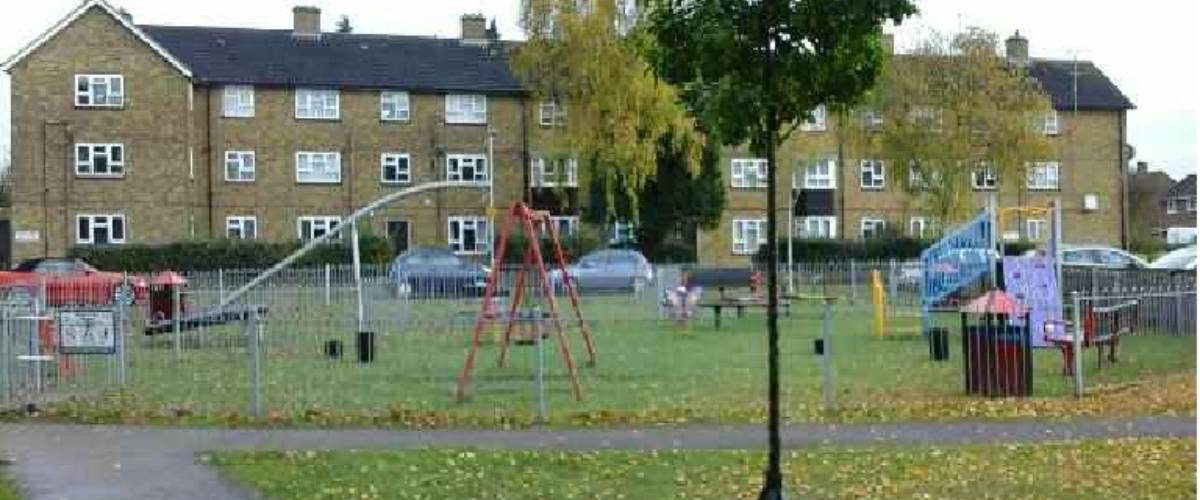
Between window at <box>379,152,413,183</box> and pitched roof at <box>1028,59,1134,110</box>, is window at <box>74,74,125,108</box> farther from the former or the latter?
pitched roof at <box>1028,59,1134,110</box>

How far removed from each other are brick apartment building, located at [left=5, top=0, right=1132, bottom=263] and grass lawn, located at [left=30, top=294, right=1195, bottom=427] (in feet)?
88.2

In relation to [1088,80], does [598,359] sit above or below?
below

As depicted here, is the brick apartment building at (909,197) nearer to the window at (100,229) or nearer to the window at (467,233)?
the window at (467,233)

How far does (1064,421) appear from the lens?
16203 mm

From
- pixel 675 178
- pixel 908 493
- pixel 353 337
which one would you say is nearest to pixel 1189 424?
pixel 908 493

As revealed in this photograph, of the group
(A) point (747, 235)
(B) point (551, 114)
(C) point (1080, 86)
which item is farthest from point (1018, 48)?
(B) point (551, 114)

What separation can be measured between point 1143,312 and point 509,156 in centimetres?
3972

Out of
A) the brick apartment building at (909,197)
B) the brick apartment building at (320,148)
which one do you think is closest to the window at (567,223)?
the brick apartment building at (320,148)

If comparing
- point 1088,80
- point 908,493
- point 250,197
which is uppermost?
point 1088,80

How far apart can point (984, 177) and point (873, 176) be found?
720 centimetres

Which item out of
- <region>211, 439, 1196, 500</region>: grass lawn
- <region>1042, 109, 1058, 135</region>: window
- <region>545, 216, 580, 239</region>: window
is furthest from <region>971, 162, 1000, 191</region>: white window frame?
<region>211, 439, 1196, 500</region>: grass lawn

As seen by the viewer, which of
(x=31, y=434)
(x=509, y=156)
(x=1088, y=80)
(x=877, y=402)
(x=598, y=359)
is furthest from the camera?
(x=1088, y=80)

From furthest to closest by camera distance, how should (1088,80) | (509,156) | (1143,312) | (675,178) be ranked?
(1088,80), (509,156), (675,178), (1143,312)

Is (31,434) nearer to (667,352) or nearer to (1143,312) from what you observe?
(667,352)
